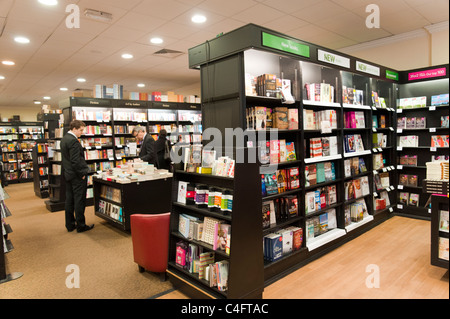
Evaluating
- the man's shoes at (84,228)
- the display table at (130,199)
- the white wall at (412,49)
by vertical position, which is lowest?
the man's shoes at (84,228)

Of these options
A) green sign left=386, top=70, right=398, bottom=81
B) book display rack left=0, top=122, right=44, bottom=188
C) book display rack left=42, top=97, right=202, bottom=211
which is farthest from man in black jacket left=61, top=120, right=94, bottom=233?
book display rack left=0, top=122, right=44, bottom=188

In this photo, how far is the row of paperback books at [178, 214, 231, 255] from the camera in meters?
2.70

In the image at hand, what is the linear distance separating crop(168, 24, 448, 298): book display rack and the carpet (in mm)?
527

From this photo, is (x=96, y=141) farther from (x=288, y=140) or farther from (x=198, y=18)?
(x=288, y=140)

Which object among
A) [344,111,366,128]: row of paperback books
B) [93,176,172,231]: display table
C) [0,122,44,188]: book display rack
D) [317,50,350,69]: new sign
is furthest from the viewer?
[0,122,44,188]: book display rack

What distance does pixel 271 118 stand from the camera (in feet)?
11.2

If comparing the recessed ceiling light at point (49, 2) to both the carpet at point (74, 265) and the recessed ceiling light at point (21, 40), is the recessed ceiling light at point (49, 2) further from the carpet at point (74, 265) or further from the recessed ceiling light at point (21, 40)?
the carpet at point (74, 265)

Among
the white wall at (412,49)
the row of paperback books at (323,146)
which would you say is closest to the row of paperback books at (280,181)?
the row of paperback books at (323,146)

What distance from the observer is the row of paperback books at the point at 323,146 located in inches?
157

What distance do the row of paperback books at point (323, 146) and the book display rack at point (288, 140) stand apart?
0.04 feet

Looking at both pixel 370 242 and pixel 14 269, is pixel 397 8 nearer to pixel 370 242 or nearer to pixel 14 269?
pixel 370 242

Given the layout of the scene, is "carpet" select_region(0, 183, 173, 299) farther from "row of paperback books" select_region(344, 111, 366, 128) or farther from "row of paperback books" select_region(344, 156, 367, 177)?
"row of paperback books" select_region(344, 111, 366, 128)

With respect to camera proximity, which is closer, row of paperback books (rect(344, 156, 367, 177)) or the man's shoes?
row of paperback books (rect(344, 156, 367, 177))

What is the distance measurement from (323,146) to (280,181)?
1100 mm
